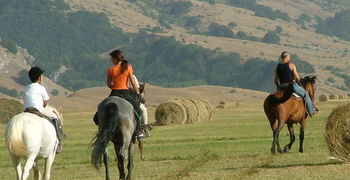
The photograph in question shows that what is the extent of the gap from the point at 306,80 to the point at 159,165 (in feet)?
19.1

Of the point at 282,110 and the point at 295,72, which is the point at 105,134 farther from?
the point at 295,72

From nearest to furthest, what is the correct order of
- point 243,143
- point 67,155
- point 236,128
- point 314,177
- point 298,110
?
point 314,177, point 298,110, point 67,155, point 243,143, point 236,128

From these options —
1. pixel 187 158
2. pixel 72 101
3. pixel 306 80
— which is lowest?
pixel 72 101

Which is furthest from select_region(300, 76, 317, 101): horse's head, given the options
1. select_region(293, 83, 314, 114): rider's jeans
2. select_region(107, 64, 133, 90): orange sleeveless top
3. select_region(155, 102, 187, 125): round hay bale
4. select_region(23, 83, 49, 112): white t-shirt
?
select_region(155, 102, 187, 125): round hay bale

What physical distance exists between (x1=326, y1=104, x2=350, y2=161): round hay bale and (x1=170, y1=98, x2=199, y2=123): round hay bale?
2870 centimetres

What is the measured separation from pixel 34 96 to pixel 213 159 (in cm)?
826

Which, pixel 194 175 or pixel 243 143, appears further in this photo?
pixel 243 143

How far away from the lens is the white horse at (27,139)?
63.0 feet

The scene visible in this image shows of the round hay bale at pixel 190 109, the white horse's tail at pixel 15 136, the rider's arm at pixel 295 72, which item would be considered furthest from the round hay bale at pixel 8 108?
the white horse's tail at pixel 15 136

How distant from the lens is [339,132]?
23891 mm

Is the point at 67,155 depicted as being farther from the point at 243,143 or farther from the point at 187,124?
the point at 187,124

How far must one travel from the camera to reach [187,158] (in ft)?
95.2

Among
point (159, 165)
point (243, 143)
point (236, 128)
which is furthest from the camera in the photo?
point (236, 128)

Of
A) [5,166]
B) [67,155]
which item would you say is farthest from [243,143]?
[5,166]
